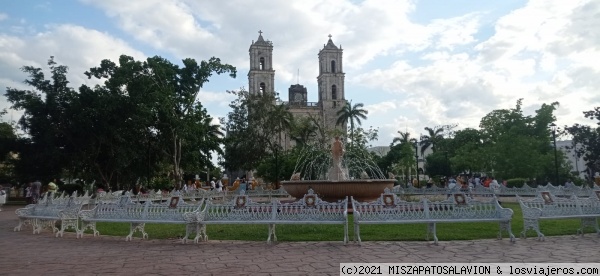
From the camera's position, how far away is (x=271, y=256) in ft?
23.6

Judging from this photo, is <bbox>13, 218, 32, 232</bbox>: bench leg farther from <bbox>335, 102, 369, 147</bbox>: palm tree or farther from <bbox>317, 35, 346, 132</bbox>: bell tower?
<bbox>317, 35, 346, 132</bbox>: bell tower

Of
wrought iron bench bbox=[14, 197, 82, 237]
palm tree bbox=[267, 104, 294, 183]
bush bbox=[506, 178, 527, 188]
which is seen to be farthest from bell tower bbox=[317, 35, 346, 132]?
wrought iron bench bbox=[14, 197, 82, 237]

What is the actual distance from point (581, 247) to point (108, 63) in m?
26.9

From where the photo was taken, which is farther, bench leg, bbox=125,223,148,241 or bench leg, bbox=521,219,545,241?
bench leg, bbox=125,223,148,241

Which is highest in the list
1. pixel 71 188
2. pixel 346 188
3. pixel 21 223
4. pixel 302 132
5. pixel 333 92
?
pixel 333 92

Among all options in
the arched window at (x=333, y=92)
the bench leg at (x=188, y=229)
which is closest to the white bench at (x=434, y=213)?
the bench leg at (x=188, y=229)

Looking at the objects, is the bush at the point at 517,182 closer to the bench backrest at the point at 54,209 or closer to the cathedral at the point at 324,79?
the bench backrest at the point at 54,209

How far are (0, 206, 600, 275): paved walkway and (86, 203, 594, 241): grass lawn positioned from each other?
0.70m

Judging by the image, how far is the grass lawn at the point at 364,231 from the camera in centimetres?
923

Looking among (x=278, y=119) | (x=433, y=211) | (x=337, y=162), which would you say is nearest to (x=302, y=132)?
(x=278, y=119)

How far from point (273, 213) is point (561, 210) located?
5.73m

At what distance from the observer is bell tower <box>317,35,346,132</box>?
72.0 metres

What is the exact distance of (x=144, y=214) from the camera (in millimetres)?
9594

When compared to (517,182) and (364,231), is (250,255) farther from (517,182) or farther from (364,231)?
(517,182)
